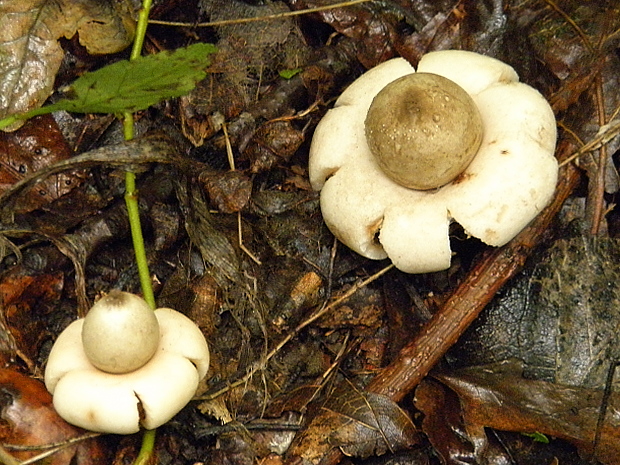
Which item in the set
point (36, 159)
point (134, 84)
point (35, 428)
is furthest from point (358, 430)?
point (36, 159)

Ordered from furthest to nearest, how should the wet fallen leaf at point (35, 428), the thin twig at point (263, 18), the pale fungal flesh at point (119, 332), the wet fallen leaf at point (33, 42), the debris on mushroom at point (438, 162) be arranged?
the thin twig at point (263, 18) → the wet fallen leaf at point (33, 42) → the debris on mushroom at point (438, 162) → the wet fallen leaf at point (35, 428) → the pale fungal flesh at point (119, 332)

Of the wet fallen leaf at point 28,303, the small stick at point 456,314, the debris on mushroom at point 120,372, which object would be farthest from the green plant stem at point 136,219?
the small stick at point 456,314

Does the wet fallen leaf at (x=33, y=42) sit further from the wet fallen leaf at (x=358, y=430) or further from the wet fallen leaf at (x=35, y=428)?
the wet fallen leaf at (x=358, y=430)

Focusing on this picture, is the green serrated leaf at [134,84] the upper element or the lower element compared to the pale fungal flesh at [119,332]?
upper

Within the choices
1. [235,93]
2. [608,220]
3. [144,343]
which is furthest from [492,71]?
[144,343]

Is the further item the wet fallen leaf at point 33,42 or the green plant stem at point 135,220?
the wet fallen leaf at point 33,42

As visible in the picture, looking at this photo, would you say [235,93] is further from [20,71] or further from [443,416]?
[443,416]

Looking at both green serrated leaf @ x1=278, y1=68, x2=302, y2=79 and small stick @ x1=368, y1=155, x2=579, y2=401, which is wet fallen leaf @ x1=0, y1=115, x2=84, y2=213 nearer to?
green serrated leaf @ x1=278, y1=68, x2=302, y2=79

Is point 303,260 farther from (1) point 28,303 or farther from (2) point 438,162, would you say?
(1) point 28,303
